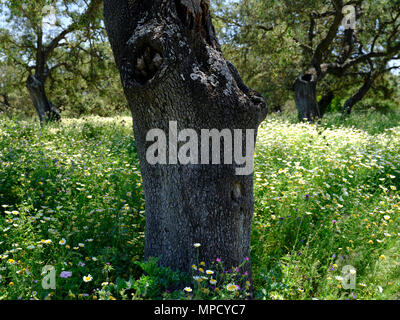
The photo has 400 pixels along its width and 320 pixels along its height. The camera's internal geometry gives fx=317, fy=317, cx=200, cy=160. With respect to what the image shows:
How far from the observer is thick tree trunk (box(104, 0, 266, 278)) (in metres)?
2.46

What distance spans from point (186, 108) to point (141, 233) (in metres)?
1.60

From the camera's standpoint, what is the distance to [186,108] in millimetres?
2494

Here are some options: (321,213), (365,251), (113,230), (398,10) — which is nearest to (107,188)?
(113,230)

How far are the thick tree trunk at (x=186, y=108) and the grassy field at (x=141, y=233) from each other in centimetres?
33

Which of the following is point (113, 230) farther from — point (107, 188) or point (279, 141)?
point (279, 141)

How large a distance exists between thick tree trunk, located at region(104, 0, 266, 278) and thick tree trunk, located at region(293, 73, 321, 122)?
9.29 m

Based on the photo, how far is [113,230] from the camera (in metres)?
3.26

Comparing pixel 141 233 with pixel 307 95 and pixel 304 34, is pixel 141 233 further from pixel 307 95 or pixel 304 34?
pixel 307 95

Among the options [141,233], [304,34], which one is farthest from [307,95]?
[141,233]

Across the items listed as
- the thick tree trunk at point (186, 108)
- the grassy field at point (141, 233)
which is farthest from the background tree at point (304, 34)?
the thick tree trunk at point (186, 108)

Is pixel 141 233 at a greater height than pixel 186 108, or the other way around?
pixel 186 108

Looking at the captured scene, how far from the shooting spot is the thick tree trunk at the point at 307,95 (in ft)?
36.7

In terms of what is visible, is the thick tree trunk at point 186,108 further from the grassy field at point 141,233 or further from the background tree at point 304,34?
the background tree at point 304,34
